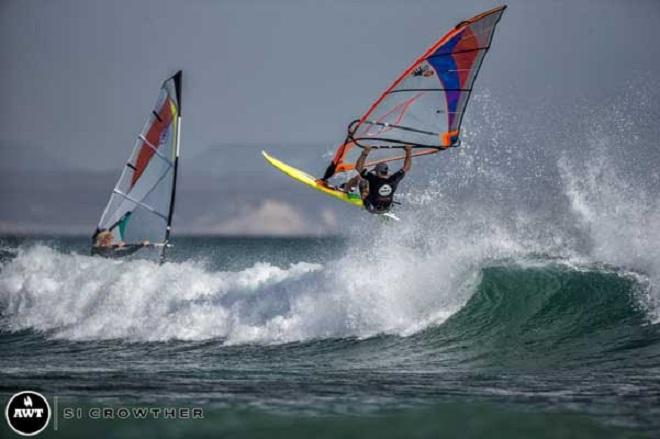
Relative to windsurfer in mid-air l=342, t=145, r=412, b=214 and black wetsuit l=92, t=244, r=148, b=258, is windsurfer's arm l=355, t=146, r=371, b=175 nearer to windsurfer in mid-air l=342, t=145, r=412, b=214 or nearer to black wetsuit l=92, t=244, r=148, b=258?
windsurfer in mid-air l=342, t=145, r=412, b=214

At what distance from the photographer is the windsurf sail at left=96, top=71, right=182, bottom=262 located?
37.7ft

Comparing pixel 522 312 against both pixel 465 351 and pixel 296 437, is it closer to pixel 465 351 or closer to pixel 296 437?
pixel 465 351

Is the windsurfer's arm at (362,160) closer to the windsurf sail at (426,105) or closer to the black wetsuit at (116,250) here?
the windsurf sail at (426,105)

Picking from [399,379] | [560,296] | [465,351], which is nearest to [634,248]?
[560,296]

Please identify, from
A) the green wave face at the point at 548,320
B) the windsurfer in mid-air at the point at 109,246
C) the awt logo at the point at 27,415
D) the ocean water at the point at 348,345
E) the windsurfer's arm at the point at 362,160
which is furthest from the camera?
the windsurfer in mid-air at the point at 109,246

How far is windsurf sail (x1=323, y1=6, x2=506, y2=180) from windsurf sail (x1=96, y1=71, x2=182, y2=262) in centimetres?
297

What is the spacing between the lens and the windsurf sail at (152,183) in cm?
1149

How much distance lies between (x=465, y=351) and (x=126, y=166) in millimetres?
5997

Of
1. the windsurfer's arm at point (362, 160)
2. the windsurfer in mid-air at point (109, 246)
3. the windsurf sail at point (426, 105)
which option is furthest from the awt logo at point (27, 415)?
the windsurfer in mid-air at point (109, 246)

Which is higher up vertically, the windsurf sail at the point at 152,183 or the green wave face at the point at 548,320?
the windsurf sail at the point at 152,183

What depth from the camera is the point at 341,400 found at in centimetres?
508

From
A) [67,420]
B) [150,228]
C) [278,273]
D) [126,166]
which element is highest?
[126,166]

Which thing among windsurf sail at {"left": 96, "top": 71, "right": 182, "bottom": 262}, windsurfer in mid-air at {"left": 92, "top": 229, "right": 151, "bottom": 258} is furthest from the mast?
windsurfer in mid-air at {"left": 92, "top": 229, "right": 151, "bottom": 258}

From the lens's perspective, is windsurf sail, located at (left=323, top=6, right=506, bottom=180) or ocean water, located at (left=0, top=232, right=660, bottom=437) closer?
ocean water, located at (left=0, top=232, right=660, bottom=437)
